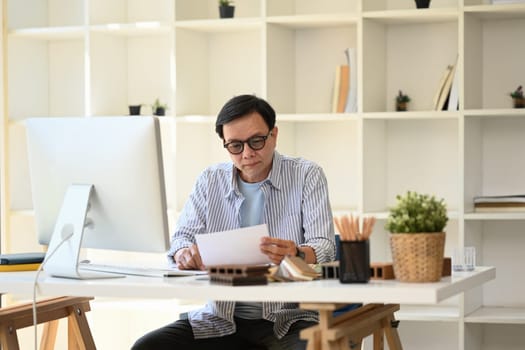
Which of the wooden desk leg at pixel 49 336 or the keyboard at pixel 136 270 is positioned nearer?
the keyboard at pixel 136 270

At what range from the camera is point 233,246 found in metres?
2.84

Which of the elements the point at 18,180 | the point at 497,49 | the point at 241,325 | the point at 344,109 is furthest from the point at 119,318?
the point at 497,49

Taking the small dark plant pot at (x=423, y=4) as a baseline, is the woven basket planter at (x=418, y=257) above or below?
below

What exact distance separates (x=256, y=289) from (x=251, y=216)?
0.87m

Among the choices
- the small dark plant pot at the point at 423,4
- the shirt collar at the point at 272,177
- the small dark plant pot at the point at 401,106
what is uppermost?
the small dark plant pot at the point at 423,4

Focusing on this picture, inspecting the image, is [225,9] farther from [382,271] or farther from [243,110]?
[382,271]

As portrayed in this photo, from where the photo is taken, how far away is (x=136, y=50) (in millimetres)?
5188

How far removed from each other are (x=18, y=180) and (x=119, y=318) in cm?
89

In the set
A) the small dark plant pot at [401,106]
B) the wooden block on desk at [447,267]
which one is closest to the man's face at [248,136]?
the wooden block on desk at [447,267]

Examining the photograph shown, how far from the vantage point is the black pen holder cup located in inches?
104

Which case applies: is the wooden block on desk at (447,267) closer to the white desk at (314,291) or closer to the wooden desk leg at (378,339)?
the white desk at (314,291)

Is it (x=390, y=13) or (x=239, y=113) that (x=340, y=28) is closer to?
(x=390, y=13)

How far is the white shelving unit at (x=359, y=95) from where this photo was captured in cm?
448

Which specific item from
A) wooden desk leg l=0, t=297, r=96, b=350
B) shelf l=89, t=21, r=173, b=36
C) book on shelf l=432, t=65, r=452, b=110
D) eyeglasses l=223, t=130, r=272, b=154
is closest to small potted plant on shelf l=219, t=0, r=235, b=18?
shelf l=89, t=21, r=173, b=36
